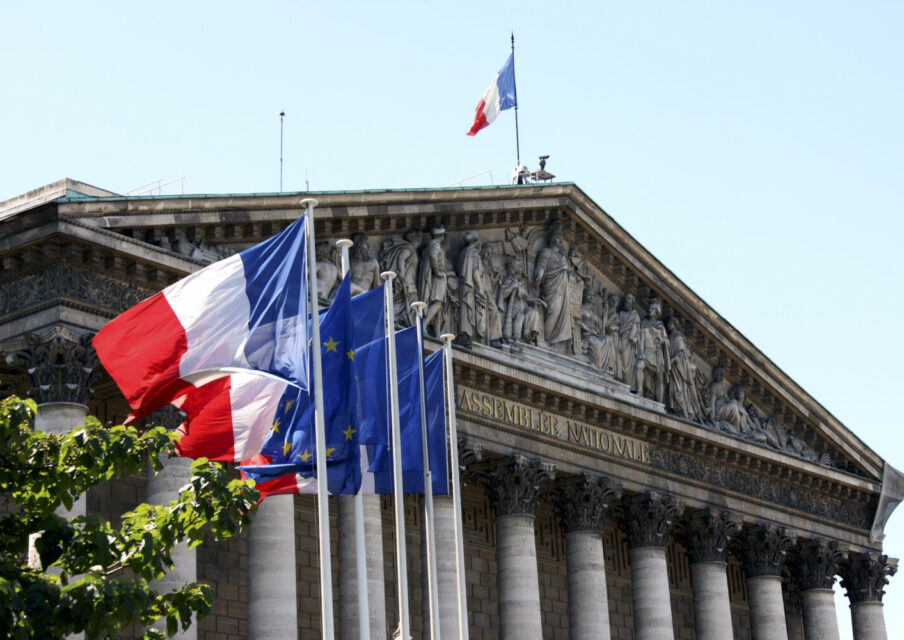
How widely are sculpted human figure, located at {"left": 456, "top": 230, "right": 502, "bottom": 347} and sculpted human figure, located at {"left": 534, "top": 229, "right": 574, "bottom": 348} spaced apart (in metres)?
1.99

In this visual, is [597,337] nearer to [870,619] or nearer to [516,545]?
[516,545]

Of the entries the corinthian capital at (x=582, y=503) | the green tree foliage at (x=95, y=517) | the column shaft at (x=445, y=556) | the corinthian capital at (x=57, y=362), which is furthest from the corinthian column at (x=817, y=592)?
the green tree foliage at (x=95, y=517)

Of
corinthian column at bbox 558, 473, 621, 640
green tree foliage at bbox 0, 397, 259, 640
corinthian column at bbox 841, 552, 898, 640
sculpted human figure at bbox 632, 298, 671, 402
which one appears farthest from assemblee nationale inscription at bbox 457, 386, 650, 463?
green tree foliage at bbox 0, 397, 259, 640

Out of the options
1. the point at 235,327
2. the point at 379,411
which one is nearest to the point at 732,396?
the point at 379,411

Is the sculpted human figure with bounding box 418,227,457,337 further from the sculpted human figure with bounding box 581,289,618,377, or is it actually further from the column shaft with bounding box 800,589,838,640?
the column shaft with bounding box 800,589,838,640

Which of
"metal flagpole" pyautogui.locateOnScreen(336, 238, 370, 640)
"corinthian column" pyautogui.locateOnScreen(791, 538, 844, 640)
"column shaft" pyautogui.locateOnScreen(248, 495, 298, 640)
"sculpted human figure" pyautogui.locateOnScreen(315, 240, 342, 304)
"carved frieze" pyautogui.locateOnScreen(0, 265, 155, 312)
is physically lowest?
"metal flagpole" pyautogui.locateOnScreen(336, 238, 370, 640)

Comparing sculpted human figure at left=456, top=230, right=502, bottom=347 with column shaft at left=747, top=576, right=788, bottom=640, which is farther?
column shaft at left=747, top=576, right=788, bottom=640

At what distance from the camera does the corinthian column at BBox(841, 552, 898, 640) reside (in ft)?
164

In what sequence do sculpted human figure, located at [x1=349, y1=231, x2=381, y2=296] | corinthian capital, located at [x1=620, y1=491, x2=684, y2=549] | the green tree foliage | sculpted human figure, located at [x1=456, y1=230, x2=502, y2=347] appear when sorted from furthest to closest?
1. corinthian capital, located at [x1=620, y1=491, x2=684, y2=549]
2. sculpted human figure, located at [x1=456, y1=230, x2=502, y2=347]
3. sculpted human figure, located at [x1=349, y1=231, x2=381, y2=296]
4. the green tree foliage

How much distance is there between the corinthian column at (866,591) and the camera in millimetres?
49844

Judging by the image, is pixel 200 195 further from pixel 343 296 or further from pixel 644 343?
pixel 644 343

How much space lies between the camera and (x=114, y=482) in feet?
104

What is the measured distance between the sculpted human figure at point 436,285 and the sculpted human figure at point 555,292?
3.59 meters

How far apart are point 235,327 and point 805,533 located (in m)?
30.2
